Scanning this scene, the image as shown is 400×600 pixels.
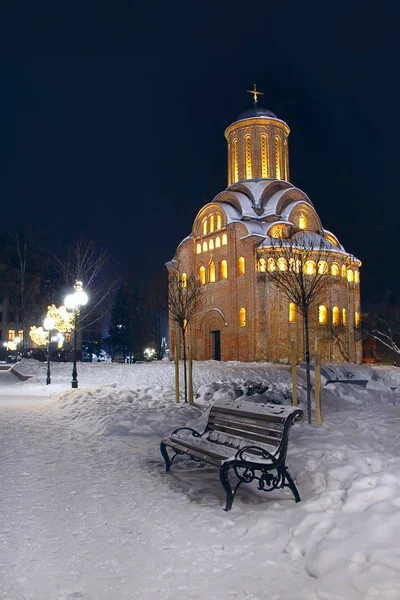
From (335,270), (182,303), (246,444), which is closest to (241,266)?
(335,270)

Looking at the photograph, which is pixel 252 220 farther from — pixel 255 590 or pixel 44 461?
pixel 255 590

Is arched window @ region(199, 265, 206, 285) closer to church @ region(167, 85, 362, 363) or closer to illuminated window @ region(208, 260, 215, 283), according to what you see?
church @ region(167, 85, 362, 363)

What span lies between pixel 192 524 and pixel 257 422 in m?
1.77

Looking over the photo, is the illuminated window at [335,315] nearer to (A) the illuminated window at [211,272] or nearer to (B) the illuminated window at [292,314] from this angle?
(B) the illuminated window at [292,314]

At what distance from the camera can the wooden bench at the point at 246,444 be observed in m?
5.55

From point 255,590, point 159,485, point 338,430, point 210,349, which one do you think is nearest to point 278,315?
point 210,349

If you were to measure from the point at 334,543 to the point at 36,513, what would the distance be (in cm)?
294

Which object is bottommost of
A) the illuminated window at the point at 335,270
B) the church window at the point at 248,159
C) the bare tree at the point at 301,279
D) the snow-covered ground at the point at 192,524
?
the snow-covered ground at the point at 192,524

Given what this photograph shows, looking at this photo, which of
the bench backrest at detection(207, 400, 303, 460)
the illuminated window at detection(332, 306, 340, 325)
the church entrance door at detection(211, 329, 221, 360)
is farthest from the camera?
the church entrance door at detection(211, 329, 221, 360)

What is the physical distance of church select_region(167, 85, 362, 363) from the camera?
119ft

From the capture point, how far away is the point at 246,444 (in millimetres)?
6625

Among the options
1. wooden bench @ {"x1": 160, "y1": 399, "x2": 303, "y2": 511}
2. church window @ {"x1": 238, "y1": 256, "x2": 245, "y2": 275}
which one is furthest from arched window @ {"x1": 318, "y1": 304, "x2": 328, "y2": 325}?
wooden bench @ {"x1": 160, "y1": 399, "x2": 303, "y2": 511}

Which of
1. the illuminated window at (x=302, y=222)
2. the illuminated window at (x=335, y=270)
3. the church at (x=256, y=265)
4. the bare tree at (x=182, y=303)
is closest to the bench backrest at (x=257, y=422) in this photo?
the bare tree at (x=182, y=303)

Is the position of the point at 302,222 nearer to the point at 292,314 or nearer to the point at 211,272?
the point at 211,272
